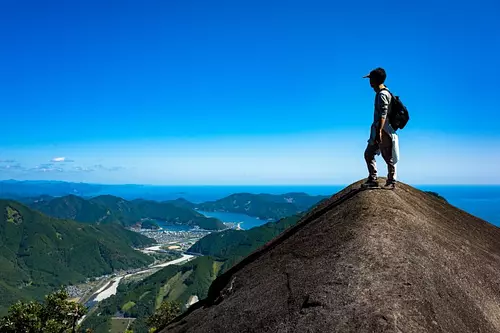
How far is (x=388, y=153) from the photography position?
15.2m

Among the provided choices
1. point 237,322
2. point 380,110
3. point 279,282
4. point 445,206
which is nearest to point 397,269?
point 279,282

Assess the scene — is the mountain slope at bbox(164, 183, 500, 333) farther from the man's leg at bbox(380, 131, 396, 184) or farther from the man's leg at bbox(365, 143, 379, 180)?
the man's leg at bbox(365, 143, 379, 180)

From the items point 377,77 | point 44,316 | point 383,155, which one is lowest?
point 44,316

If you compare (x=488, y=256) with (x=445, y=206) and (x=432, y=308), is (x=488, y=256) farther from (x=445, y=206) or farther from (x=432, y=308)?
(x=432, y=308)

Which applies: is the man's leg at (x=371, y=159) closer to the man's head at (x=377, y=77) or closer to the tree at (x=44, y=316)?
the man's head at (x=377, y=77)

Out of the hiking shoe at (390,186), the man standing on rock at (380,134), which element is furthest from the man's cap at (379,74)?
the hiking shoe at (390,186)

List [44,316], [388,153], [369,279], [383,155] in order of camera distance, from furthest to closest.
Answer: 1. [44,316]
2. [383,155]
3. [388,153]
4. [369,279]

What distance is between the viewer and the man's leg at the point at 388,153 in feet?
48.6

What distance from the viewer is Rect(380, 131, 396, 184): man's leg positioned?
14.8 metres

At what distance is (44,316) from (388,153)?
53.9 meters

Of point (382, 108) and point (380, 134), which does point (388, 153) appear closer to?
point (380, 134)

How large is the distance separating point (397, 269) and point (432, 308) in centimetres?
124

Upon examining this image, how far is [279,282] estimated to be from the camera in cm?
1194

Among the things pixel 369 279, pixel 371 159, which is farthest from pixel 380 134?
pixel 369 279
